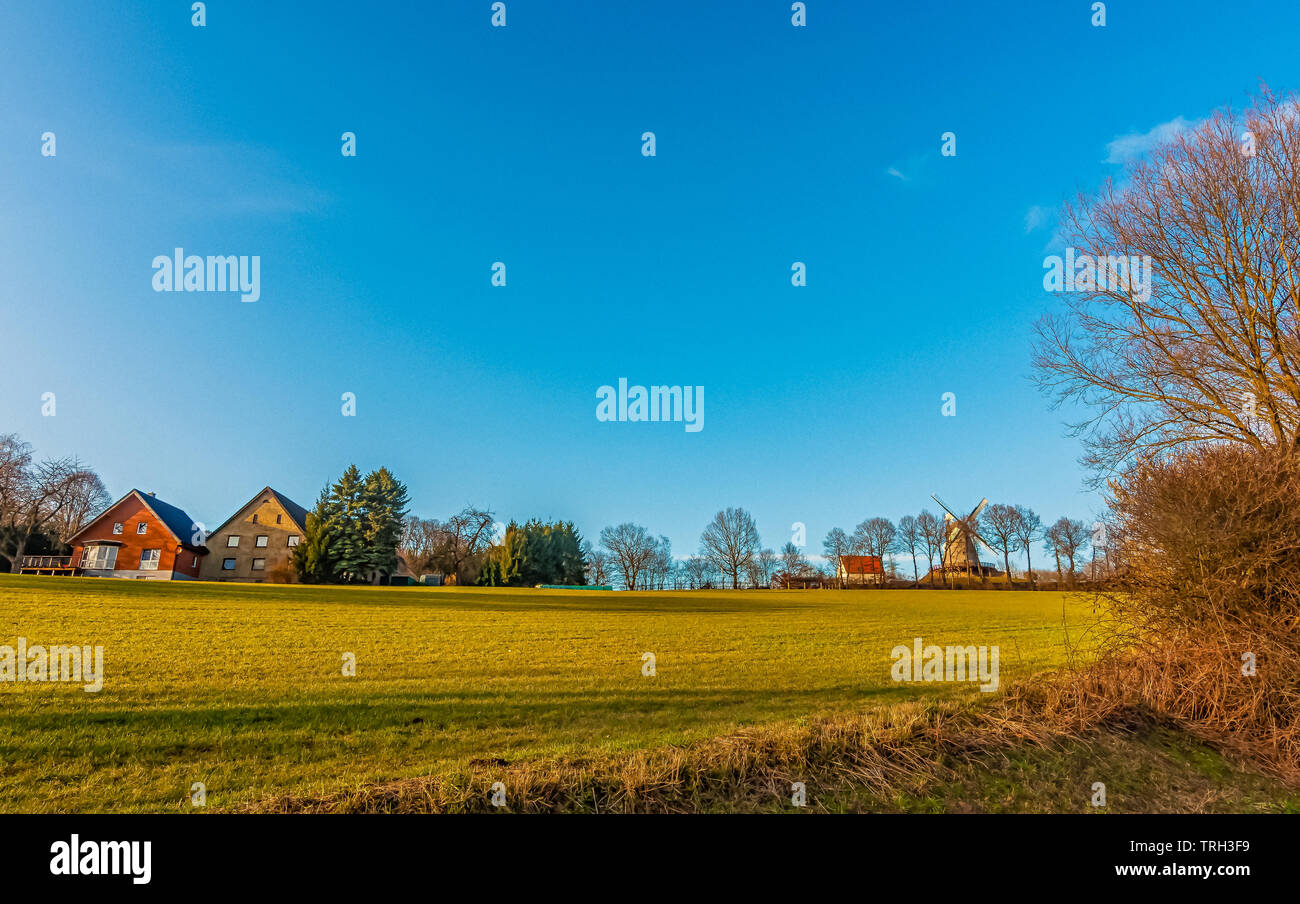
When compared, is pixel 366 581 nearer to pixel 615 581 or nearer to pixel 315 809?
pixel 615 581

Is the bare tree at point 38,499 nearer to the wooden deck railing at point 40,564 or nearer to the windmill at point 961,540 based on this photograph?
the wooden deck railing at point 40,564

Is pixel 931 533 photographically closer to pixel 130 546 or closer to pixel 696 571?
pixel 696 571

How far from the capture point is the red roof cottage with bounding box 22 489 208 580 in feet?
168

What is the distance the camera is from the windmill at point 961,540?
7725 centimetres

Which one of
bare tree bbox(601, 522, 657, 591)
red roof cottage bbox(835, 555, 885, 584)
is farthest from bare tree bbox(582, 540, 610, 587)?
red roof cottage bbox(835, 555, 885, 584)

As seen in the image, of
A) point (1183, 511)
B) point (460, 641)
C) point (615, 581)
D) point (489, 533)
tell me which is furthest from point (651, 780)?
point (615, 581)

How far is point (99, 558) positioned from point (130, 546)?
6.98 ft

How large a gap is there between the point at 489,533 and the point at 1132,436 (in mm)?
70316

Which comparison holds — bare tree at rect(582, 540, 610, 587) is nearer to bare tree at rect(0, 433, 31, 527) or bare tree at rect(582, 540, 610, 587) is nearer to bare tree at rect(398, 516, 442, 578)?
bare tree at rect(398, 516, 442, 578)

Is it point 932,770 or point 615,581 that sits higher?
point 932,770

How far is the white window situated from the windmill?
279 ft

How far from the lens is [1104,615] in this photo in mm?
7477

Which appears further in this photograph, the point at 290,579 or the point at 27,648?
the point at 290,579
